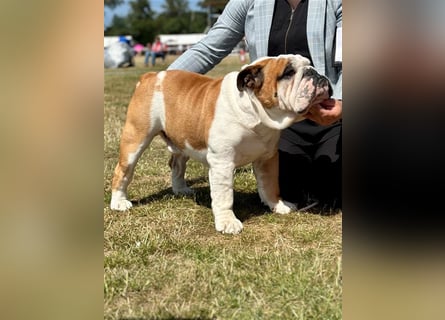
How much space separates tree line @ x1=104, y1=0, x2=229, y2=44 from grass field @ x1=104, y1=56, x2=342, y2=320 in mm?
47656

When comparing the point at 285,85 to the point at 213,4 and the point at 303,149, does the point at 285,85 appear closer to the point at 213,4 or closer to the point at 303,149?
the point at 303,149

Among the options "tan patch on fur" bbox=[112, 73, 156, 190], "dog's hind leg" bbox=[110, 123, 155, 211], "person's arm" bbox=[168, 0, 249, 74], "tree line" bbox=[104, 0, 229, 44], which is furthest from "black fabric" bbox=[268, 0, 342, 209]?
"tree line" bbox=[104, 0, 229, 44]

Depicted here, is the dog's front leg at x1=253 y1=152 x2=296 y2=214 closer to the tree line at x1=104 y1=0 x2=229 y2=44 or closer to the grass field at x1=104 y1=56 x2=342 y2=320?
the grass field at x1=104 y1=56 x2=342 y2=320

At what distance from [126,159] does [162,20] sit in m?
57.7

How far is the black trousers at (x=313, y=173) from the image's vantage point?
11.4 feet

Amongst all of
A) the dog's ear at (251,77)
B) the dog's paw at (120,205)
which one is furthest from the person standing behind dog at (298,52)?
the dog's paw at (120,205)

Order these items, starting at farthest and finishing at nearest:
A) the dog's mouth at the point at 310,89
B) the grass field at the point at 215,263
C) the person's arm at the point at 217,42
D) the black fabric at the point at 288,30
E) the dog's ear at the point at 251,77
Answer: the person's arm at the point at 217,42 < the black fabric at the point at 288,30 < the dog's ear at the point at 251,77 < the dog's mouth at the point at 310,89 < the grass field at the point at 215,263

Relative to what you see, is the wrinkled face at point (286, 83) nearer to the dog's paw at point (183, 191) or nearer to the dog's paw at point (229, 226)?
the dog's paw at point (229, 226)

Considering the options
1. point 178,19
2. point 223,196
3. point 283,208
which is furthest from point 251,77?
point 178,19

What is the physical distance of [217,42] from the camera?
3686 mm

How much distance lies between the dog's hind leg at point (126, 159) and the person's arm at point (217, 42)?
0.66 m
